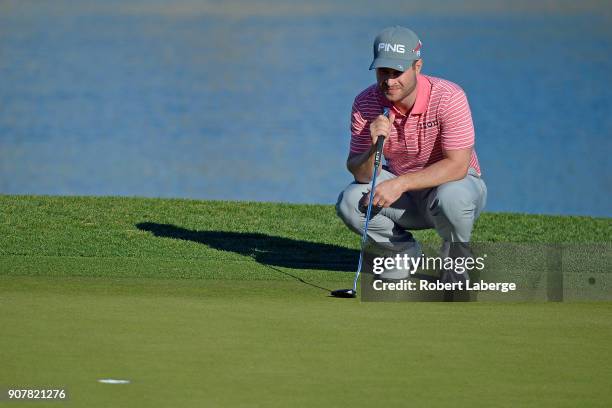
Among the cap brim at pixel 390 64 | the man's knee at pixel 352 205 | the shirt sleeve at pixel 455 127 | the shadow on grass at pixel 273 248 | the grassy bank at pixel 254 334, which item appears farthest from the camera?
the shadow on grass at pixel 273 248

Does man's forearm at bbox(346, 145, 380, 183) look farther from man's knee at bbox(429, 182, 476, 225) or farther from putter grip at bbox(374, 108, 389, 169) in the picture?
man's knee at bbox(429, 182, 476, 225)

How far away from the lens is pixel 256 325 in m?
4.22

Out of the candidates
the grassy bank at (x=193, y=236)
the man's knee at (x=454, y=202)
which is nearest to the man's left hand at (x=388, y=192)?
the man's knee at (x=454, y=202)

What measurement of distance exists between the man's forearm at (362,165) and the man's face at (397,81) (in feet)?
0.88

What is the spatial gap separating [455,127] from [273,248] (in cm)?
197

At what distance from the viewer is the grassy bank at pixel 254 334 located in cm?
318

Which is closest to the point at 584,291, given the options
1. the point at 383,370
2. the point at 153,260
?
the point at 383,370

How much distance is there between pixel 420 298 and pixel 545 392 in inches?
70.4

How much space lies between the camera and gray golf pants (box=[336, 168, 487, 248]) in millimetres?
5461

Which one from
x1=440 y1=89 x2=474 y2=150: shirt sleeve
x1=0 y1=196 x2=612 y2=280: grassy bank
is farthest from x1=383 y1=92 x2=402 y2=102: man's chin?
x1=0 y1=196 x2=612 y2=280: grassy bank

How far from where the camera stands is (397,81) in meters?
5.22

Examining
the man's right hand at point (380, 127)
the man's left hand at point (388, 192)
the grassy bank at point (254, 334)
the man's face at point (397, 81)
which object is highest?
the man's face at point (397, 81)

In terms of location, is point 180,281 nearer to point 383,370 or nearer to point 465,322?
point 465,322

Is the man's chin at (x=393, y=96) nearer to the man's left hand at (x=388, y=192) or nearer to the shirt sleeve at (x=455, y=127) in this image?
the shirt sleeve at (x=455, y=127)
